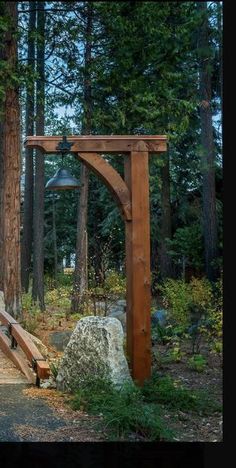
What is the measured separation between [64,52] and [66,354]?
2020 millimetres

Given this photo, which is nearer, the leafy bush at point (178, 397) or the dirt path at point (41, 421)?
the dirt path at point (41, 421)

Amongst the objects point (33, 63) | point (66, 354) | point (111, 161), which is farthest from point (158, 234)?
point (33, 63)

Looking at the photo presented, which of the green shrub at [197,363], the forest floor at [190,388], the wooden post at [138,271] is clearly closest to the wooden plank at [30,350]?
the forest floor at [190,388]

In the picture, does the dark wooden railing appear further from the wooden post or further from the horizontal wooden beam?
the horizontal wooden beam

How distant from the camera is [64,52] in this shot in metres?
3.72

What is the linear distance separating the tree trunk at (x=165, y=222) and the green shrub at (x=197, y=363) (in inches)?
27.4

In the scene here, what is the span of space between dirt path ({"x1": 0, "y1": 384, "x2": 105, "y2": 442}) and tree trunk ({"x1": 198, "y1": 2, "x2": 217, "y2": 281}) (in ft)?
4.91

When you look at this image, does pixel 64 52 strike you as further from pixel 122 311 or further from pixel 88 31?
pixel 122 311

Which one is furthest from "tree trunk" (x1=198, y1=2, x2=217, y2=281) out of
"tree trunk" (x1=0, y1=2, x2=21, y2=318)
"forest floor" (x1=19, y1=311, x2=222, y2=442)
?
"tree trunk" (x1=0, y1=2, x2=21, y2=318)

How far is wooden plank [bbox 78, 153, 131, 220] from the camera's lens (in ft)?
13.0

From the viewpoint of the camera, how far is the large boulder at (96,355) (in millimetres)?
3645

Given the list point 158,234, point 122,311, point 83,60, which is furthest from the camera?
point 122,311

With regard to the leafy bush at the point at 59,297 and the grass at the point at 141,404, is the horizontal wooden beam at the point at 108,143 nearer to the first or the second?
the grass at the point at 141,404
